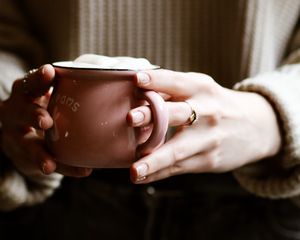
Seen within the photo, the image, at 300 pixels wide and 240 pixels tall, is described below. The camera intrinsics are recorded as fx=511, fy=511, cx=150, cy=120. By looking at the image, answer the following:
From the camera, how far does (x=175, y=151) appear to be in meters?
0.56

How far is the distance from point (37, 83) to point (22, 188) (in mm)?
279

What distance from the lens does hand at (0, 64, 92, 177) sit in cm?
55

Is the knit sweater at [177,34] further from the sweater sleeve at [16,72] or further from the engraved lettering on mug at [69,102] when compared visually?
the engraved lettering on mug at [69,102]

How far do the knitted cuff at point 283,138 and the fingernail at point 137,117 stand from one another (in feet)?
0.80

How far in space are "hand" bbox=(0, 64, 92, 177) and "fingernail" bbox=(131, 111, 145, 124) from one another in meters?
0.10

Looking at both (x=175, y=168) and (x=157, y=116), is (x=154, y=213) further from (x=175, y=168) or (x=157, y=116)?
(x=157, y=116)

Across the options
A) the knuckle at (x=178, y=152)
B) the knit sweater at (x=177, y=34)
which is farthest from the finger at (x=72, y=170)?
the knit sweater at (x=177, y=34)

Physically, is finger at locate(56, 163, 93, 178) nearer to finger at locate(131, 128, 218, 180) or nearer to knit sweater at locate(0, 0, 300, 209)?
finger at locate(131, 128, 218, 180)

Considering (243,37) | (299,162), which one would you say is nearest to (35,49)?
(243,37)

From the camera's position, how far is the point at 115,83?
0.51m

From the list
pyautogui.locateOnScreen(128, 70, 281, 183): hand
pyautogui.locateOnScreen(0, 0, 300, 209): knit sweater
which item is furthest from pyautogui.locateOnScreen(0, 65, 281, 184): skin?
pyautogui.locateOnScreen(0, 0, 300, 209): knit sweater

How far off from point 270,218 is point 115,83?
0.48 m

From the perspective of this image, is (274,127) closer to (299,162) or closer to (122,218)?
(299,162)

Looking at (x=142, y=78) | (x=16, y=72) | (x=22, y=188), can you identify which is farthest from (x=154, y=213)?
(x=142, y=78)
